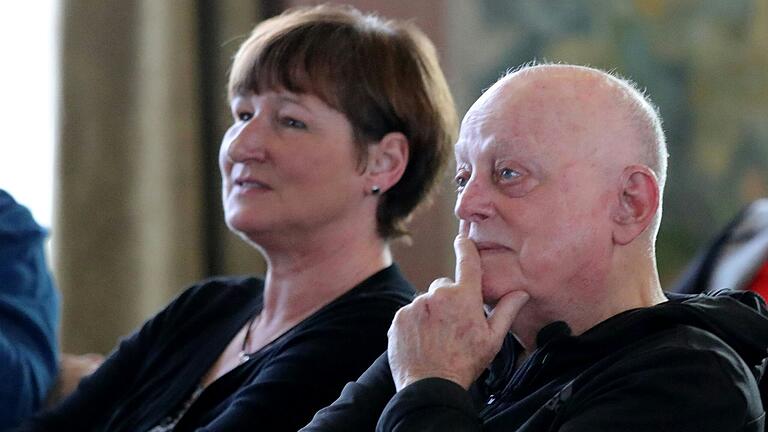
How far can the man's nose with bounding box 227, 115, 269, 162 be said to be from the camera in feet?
7.22

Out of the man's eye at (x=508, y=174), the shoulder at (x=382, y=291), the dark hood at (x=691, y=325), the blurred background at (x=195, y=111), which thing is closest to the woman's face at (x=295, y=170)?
the shoulder at (x=382, y=291)

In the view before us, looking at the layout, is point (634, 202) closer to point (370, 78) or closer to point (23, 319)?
point (370, 78)

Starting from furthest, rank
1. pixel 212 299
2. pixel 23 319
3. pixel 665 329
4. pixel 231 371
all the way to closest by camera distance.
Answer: pixel 23 319 < pixel 212 299 < pixel 231 371 < pixel 665 329

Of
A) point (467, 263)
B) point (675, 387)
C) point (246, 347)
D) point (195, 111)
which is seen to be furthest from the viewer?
point (195, 111)

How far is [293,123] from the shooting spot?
2.18 metres

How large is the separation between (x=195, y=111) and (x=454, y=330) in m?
2.03

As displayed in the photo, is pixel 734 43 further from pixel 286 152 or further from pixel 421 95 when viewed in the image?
pixel 286 152

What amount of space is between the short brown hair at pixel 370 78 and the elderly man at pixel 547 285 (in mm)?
555

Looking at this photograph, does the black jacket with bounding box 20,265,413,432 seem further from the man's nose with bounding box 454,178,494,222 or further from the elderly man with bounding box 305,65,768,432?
the man's nose with bounding box 454,178,494,222

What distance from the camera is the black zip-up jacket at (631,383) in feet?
4.49

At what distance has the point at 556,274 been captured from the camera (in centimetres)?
156

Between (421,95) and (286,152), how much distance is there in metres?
0.27

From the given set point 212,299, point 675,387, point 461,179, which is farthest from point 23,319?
point 675,387

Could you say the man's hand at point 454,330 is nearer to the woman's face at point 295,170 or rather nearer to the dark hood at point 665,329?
the dark hood at point 665,329
